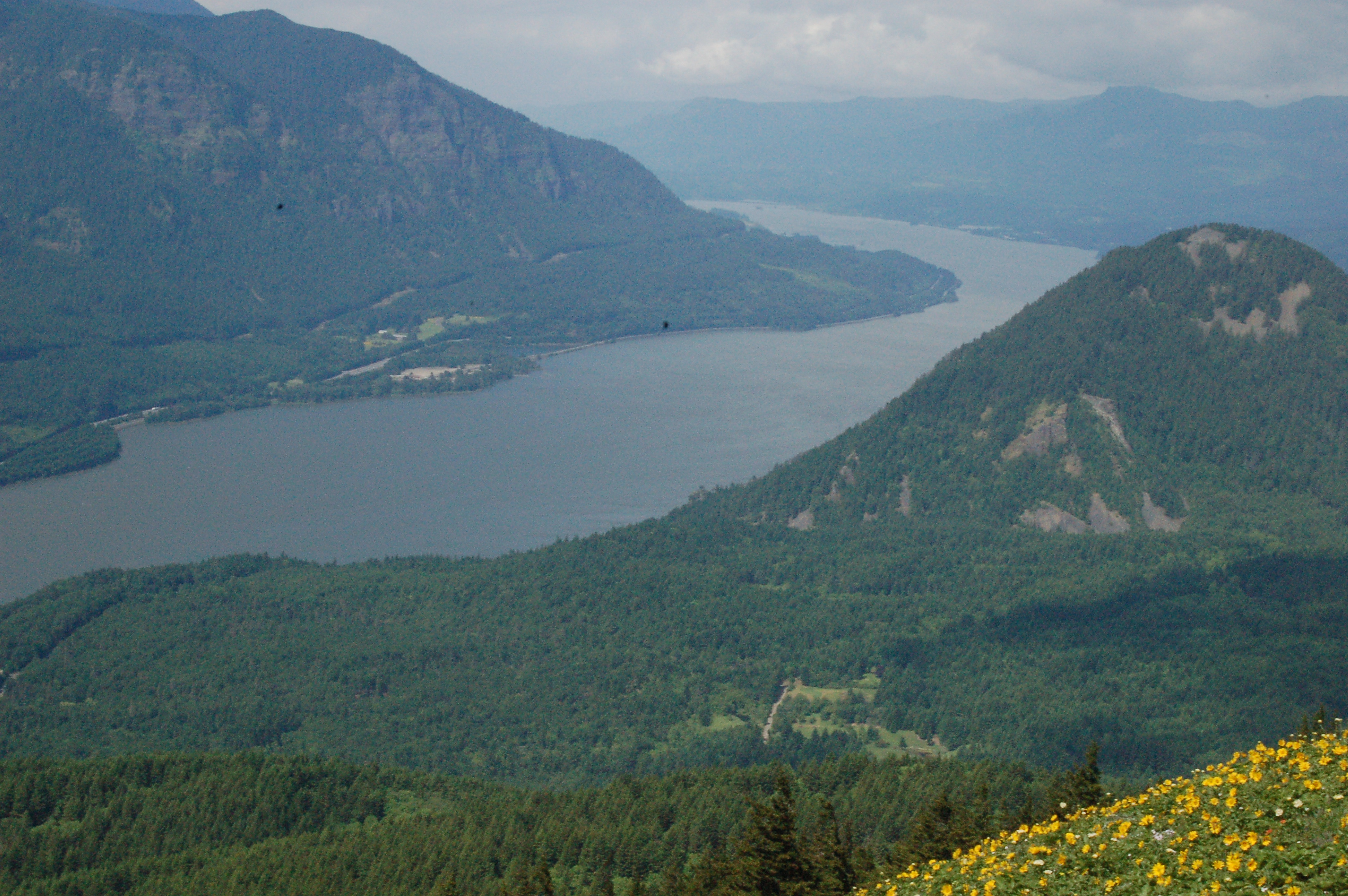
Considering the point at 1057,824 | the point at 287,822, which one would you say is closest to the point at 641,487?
the point at 287,822

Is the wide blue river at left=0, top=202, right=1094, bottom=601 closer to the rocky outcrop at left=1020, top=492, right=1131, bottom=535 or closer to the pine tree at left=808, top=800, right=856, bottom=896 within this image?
the rocky outcrop at left=1020, top=492, right=1131, bottom=535

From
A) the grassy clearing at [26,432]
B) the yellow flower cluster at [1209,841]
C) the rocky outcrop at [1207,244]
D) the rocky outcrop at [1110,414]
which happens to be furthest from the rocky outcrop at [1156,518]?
the grassy clearing at [26,432]

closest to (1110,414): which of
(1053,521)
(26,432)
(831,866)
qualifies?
(1053,521)

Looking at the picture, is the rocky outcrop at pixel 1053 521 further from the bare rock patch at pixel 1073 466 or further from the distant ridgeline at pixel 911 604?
the bare rock patch at pixel 1073 466

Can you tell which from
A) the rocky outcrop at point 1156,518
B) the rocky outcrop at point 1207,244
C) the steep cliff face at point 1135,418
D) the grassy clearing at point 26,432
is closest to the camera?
the rocky outcrop at point 1156,518

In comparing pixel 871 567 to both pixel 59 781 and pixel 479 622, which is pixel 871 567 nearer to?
pixel 479 622

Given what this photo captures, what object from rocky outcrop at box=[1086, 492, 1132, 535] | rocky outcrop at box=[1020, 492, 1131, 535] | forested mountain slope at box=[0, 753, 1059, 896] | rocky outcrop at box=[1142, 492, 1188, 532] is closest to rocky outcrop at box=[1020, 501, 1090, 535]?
rocky outcrop at box=[1020, 492, 1131, 535]
